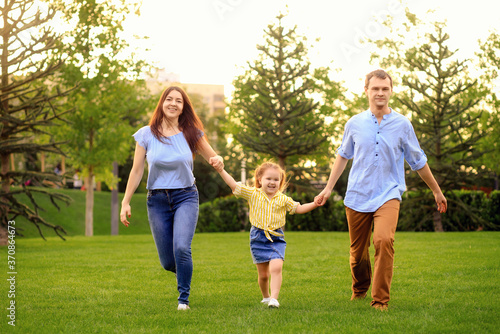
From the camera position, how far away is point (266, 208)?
21.6 feet

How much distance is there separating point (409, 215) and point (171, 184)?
17.6 metres

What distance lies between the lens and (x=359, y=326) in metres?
5.34

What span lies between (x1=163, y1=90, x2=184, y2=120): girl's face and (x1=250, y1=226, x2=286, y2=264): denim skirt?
1498 mm

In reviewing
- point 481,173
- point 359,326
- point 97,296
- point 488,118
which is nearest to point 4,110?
point 97,296

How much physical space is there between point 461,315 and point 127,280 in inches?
195

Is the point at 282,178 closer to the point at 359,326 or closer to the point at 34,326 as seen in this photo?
the point at 359,326

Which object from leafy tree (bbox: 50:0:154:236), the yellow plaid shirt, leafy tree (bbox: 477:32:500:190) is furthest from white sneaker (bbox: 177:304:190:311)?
leafy tree (bbox: 477:32:500:190)

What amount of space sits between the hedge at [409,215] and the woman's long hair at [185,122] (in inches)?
632

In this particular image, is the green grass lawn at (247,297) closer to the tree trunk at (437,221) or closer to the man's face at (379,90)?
the man's face at (379,90)

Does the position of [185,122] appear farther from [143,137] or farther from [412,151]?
[412,151]

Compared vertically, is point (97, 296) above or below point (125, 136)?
below

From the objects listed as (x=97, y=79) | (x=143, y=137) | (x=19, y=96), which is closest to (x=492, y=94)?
(x=97, y=79)

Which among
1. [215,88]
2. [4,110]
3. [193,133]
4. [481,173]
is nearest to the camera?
[193,133]

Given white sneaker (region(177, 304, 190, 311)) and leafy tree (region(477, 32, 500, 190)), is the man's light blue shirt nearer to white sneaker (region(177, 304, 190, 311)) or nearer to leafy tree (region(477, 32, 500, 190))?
white sneaker (region(177, 304, 190, 311))
